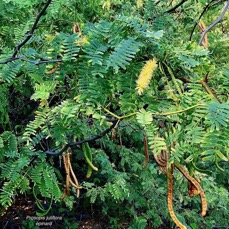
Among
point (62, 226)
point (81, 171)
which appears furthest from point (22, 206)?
point (81, 171)

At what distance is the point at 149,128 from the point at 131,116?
0.06 m

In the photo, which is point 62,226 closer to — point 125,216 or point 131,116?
point 125,216

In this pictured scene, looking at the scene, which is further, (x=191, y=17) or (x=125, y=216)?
(x=125, y=216)

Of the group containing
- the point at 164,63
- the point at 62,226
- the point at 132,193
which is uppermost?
the point at 164,63

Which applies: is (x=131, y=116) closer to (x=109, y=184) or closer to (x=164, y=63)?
(x=164, y=63)

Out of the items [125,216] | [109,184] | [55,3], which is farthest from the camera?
[125,216]

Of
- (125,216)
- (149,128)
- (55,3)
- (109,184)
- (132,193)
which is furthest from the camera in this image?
(125,216)

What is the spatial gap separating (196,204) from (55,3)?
2.39 meters

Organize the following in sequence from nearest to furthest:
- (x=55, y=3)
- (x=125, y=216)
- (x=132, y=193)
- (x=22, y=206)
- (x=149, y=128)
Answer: (x=149, y=128) < (x=55, y=3) < (x=132, y=193) < (x=22, y=206) < (x=125, y=216)

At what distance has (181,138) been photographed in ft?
2.96

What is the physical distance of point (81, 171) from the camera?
297cm

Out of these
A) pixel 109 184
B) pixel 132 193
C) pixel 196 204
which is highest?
pixel 109 184

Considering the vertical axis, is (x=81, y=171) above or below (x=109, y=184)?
below

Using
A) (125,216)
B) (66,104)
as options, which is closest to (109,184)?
(125,216)
